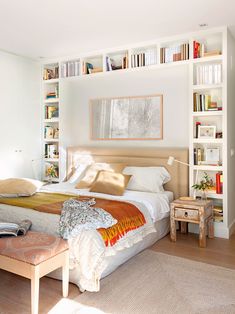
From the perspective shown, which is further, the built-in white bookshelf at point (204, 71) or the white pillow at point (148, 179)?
the white pillow at point (148, 179)

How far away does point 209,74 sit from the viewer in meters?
4.05

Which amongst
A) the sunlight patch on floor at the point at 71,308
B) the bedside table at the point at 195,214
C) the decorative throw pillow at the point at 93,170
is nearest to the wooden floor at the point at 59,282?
the sunlight patch on floor at the point at 71,308

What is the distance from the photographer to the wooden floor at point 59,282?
241 centimetres

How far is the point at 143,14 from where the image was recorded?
11.4 ft

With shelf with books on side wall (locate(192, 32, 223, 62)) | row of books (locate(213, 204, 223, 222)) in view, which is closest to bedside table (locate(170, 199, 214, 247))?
row of books (locate(213, 204, 223, 222))

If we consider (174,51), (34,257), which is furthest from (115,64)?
(34,257)

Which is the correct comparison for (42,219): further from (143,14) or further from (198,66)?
(198,66)

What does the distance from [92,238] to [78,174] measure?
2306 millimetres

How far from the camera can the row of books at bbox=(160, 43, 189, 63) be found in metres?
4.20

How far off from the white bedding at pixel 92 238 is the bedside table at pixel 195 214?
164mm

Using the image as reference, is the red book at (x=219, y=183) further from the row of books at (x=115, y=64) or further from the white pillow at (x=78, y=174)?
the row of books at (x=115, y=64)

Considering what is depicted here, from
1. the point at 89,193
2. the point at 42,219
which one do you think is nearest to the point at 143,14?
the point at 89,193

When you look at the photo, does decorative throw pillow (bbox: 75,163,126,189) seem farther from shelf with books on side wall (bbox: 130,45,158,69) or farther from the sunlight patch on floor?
the sunlight patch on floor

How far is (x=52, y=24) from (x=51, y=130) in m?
2.16
